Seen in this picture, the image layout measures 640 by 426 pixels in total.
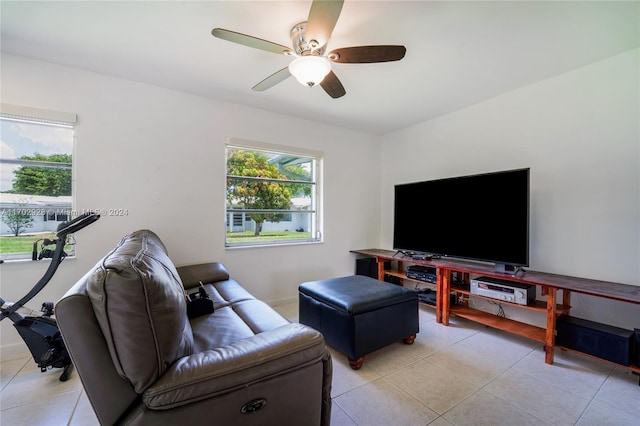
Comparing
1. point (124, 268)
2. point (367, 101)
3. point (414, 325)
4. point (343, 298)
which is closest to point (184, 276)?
point (343, 298)

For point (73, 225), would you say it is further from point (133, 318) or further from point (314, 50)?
point (314, 50)

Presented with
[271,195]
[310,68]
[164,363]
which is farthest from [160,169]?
[164,363]

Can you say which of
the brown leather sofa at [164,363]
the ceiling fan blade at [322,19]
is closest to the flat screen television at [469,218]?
the ceiling fan blade at [322,19]

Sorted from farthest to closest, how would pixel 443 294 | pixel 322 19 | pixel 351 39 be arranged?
pixel 443 294
pixel 351 39
pixel 322 19

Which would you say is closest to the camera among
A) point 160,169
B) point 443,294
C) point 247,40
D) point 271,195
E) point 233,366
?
point 233,366

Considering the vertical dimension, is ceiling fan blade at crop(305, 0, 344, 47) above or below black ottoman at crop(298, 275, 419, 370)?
above

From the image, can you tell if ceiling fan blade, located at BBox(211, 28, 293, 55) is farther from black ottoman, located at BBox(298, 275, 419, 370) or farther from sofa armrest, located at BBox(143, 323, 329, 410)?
black ottoman, located at BBox(298, 275, 419, 370)

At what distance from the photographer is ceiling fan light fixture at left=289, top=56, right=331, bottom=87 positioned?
64.8 inches

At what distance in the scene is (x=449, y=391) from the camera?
67.9 inches

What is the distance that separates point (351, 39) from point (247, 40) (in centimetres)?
80

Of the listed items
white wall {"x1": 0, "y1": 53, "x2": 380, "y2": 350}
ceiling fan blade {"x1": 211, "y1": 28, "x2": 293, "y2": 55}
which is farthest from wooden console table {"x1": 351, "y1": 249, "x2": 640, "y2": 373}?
ceiling fan blade {"x1": 211, "y1": 28, "x2": 293, "y2": 55}

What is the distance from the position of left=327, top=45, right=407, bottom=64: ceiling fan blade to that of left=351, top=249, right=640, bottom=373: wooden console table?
6.69 ft

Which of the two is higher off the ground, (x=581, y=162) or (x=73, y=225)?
(x=581, y=162)

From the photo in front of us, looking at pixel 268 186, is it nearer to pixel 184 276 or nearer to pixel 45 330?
pixel 184 276
